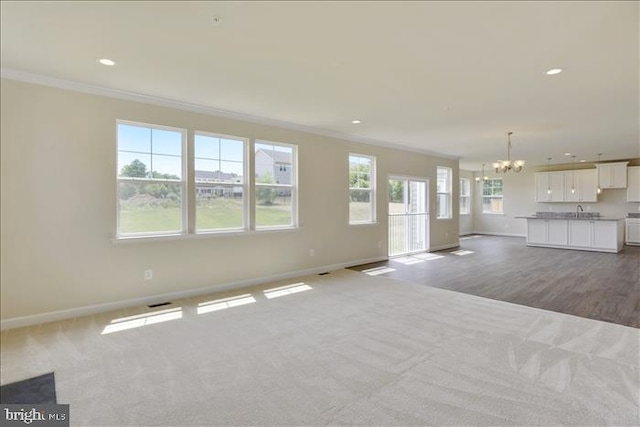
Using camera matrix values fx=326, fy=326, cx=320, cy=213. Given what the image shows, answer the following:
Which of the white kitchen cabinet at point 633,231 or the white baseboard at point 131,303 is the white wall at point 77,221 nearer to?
the white baseboard at point 131,303

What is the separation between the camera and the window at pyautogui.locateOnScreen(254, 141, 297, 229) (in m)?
5.38

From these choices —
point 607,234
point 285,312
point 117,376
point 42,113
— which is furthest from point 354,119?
point 607,234

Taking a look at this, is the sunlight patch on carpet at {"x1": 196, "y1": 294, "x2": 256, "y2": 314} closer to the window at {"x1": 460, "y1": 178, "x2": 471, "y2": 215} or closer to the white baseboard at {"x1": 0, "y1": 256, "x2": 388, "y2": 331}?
the white baseboard at {"x1": 0, "y1": 256, "x2": 388, "y2": 331}

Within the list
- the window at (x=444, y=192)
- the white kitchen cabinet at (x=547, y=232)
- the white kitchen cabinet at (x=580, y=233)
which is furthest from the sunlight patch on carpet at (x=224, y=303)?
the white kitchen cabinet at (x=580, y=233)

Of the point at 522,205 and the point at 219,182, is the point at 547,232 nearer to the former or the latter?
the point at 522,205

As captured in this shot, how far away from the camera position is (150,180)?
14.1ft

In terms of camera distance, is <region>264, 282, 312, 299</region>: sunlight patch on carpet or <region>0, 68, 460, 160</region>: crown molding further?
<region>264, 282, 312, 299</region>: sunlight patch on carpet

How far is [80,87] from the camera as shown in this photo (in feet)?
12.4

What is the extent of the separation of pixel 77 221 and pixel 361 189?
496cm

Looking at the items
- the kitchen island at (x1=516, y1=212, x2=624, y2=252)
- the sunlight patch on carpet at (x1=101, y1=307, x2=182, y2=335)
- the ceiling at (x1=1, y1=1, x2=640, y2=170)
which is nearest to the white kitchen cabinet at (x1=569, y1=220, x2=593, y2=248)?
the kitchen island at (x1=516, y1=212, x2=624, y2=252)

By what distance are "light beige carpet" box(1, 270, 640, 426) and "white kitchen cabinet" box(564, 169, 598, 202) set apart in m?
8.80

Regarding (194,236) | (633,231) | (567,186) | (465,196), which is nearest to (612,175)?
(567,186)

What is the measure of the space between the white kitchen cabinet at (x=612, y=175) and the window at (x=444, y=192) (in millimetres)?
4866

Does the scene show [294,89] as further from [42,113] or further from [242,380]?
[242,380]
